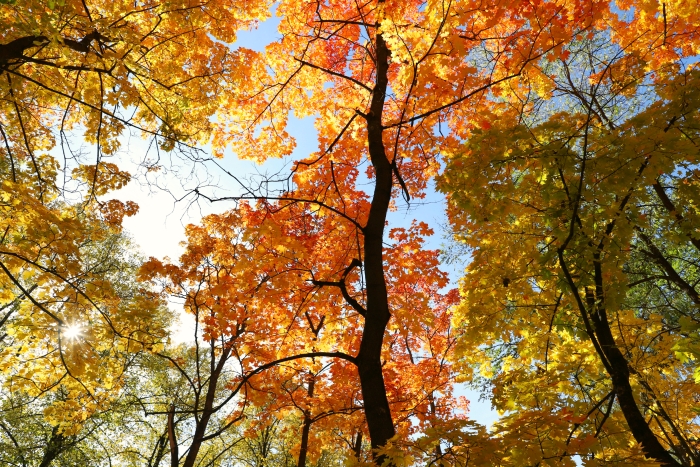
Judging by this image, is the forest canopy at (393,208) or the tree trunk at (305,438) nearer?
the forest canopy at (393,208)

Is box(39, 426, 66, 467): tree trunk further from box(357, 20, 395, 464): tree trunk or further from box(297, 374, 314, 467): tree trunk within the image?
box(357, 20, 395, 464): tree trunk

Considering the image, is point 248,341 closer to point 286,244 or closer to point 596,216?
point 286,244

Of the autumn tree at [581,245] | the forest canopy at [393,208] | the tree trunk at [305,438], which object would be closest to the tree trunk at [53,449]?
the forest canopy at [393,208]

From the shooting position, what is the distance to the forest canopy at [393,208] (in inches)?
127

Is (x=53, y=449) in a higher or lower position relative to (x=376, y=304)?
higher

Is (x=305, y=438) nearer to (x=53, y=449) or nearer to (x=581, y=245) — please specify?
(x=581, y=245)

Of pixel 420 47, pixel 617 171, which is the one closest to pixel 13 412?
pixel 420 47

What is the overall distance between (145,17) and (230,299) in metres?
4.96

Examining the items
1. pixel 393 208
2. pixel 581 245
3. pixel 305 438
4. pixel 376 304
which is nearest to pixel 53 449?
pixel 305 438

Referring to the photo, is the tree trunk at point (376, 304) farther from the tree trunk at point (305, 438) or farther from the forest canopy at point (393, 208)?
the tree trunk at point (305, 438)

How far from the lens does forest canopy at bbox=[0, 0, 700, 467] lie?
3217mm

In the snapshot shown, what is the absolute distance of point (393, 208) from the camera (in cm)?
822

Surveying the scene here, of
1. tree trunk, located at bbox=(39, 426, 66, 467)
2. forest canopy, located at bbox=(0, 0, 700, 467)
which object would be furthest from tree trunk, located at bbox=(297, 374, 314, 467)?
tree trunk, located at bbox=(39, 426, 66, 467)

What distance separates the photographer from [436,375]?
948 centimetres
